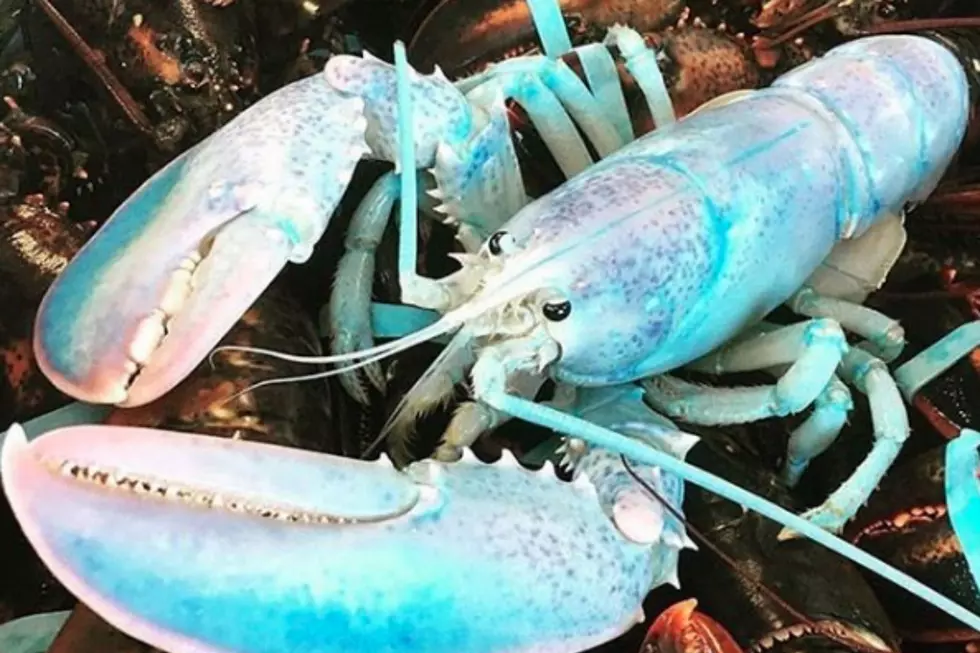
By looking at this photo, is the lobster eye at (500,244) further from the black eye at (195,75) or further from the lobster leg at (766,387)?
the black eye at (195,75)

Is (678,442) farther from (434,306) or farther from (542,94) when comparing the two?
(542,94)

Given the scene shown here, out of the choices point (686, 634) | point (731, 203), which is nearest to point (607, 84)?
→ point (731, 203)

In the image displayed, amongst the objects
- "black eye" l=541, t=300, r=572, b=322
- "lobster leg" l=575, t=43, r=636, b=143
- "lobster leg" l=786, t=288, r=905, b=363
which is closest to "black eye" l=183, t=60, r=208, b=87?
"lobster leg" l=575, t=43, r=636, b=143

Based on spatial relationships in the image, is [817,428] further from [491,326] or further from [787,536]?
[491,326]

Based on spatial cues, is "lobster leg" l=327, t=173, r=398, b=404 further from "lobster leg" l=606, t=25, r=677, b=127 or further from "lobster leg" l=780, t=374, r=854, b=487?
"lobster leg" l=780, t=374, r=854, b=487

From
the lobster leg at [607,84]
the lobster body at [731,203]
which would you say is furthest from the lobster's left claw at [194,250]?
the lobster leg at [607,84]

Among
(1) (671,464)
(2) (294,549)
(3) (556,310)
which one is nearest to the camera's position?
(2) (294,549)
